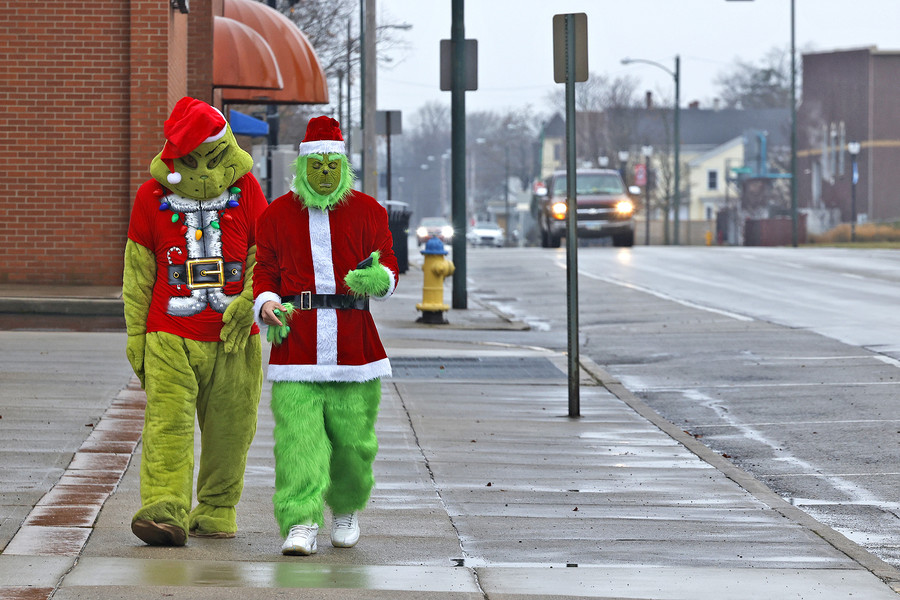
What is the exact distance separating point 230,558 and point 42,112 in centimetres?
1113

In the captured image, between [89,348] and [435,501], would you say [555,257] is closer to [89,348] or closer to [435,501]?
[89,348]

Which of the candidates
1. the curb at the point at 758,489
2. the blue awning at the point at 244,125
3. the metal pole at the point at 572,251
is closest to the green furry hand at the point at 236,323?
the curb at the point at 758,489

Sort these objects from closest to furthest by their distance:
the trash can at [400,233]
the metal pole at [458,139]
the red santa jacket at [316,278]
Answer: the red santa jacket at [316,278], the metal pole at [458,139], the trash can at [400,233]

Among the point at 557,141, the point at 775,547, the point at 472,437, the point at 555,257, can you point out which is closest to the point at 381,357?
the point at 775,547

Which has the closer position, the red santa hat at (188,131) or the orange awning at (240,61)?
the red santa hat at (188,131)

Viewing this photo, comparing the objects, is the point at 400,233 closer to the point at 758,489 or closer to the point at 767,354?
the point at 767,354

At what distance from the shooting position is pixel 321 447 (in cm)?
584

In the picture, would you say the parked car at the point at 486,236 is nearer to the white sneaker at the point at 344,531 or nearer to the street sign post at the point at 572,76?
the street sign post at the point at 572,76

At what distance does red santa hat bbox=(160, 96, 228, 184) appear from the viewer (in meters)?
5.96

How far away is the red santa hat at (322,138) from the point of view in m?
5.98

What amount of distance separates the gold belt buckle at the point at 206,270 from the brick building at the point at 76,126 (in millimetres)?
9980

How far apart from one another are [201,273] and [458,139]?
13.8 m

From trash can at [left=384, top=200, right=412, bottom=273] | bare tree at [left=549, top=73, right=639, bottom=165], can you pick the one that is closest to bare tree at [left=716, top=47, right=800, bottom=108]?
bare tree at [left=549, top=73, right=639, bottom=165]

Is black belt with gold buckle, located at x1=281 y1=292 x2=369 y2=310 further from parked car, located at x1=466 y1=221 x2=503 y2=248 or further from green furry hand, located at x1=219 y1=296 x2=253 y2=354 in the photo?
parked car, located at x1=466 y1=221 x2=503 y2=248
